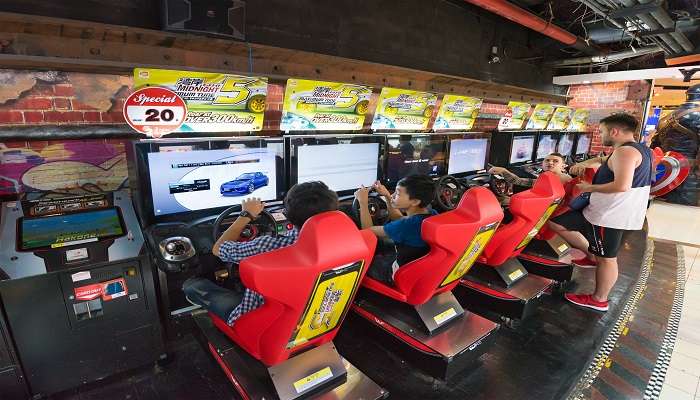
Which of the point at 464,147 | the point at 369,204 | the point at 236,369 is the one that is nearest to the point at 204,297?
the point at 236,369

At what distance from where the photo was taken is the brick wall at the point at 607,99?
24.2ft

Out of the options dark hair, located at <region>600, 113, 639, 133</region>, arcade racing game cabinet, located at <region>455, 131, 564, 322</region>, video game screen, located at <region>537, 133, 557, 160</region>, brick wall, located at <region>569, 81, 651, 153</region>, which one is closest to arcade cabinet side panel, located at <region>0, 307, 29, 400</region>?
arcade racing game cabinet, located at <region>455, 131, 564, 322</region>

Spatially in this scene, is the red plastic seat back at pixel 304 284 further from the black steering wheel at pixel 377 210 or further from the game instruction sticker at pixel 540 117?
the game instruction sticker at pixel 540 117

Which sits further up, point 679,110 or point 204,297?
point 679,110

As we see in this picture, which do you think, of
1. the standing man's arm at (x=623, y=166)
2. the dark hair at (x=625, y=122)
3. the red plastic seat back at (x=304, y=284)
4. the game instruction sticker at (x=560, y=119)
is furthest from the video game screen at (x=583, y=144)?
the red plastic seat back at (x=304, y=284)

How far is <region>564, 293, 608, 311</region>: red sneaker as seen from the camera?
3029 millimetres

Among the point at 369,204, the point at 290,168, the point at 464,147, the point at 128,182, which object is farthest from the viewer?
the point at 464,147

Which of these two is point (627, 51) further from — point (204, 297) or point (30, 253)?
point (30, 253)

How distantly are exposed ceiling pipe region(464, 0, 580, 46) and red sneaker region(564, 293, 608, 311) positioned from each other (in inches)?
110

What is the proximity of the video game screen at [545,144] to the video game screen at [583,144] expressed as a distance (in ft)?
4.18

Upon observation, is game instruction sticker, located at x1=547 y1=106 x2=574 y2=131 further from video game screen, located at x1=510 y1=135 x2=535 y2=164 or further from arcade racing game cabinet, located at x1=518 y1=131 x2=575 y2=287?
arcade racing game cabinet, located at x1=518 y1=131 x2=575 y2=287

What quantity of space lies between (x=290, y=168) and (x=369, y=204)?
69cm

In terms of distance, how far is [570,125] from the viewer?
24.5ft

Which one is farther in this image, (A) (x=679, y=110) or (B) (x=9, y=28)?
(A) (x=679, y=110)
